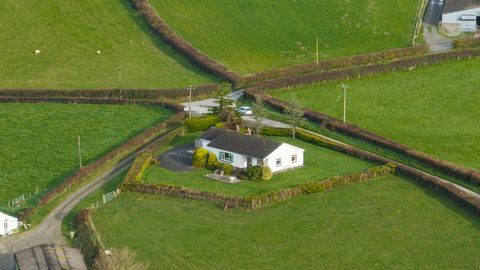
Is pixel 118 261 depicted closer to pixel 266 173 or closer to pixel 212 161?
pixel 266 173

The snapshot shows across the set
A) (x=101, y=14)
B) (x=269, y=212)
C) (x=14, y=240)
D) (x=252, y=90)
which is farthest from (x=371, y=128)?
(x=101, y=14)

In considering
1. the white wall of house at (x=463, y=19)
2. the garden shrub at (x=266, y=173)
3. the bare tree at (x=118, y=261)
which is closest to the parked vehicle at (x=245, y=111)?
the garden shrub at (x=266, y=173)

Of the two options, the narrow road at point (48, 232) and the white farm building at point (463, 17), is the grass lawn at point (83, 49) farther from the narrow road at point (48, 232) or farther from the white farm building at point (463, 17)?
the white farm building at point (463, 17)

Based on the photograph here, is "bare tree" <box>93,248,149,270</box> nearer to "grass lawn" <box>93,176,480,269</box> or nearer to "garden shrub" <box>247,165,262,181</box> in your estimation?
"grass lawn" <box>93,176,480,269</box>

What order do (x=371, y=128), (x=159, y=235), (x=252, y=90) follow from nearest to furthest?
(x=159, y=235) < (x=371, y=128) < (x=252, y=90)

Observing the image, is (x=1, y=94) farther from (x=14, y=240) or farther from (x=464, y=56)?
(x=464, y=56)
